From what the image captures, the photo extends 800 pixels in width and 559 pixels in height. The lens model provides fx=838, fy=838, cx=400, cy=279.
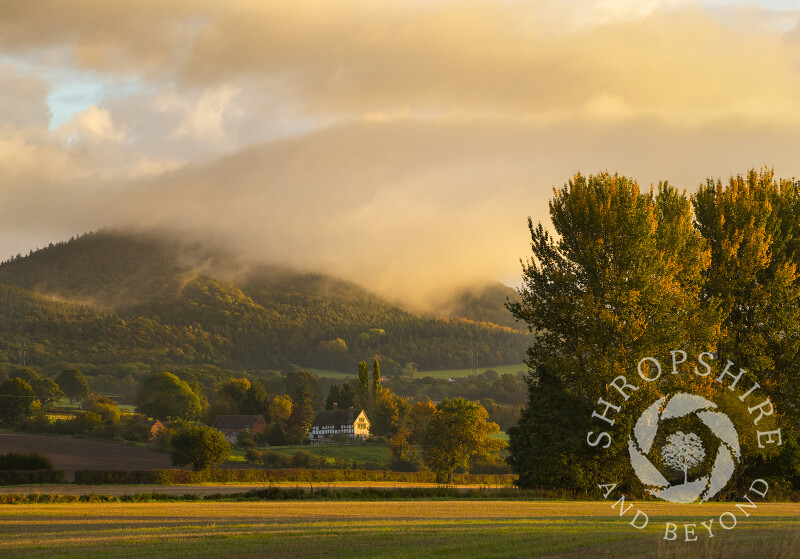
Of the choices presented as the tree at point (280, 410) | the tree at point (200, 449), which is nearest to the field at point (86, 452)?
the tree at point (200, 449)

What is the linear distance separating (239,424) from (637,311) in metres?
133

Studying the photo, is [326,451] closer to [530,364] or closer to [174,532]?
[530,364]

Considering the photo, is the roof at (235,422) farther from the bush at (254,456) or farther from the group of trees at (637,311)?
the group of trees at (637,311)

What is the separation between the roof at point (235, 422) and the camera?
168 meters

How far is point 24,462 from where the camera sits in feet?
269

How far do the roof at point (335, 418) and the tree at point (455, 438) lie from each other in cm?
6636

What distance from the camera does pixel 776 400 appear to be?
177 feet

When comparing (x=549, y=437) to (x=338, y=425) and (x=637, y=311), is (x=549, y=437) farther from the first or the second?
(x=338, y=425)

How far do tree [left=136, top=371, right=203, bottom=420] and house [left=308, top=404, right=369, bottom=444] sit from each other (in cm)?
2725

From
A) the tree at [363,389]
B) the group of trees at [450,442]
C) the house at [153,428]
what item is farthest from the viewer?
the tree at [363,389]

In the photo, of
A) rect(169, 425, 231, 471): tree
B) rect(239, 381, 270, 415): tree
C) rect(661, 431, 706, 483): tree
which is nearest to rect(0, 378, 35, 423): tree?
rect(239, 381, 270, 415): tree

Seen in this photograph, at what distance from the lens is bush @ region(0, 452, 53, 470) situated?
265ft

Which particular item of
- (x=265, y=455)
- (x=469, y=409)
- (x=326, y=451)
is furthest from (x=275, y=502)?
Result: (x=326, y=451)

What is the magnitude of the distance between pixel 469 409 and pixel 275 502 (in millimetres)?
64467
